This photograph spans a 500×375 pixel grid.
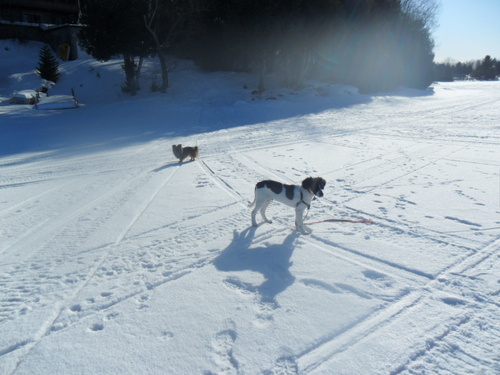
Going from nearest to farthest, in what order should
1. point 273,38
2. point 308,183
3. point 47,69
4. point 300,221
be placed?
point 308,183
point 300,221
point 273,38
point 47,69

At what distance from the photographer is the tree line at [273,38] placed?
890 inches

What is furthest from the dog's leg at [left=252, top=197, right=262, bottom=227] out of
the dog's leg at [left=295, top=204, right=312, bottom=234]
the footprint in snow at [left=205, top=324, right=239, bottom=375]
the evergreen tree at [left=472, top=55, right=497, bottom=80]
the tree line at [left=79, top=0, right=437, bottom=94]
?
the evergreen tree at [left=472, top=55, right=497, bottom=80]

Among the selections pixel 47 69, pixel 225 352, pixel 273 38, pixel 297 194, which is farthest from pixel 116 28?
pixel 225 352

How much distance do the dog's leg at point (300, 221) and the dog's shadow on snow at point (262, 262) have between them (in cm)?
12

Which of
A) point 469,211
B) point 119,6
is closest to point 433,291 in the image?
point 469,211

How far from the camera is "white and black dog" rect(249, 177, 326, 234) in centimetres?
529

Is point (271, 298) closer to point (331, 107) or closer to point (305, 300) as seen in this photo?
point (305, 300)

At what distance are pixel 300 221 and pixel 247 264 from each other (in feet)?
4.30

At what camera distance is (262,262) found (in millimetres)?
4641

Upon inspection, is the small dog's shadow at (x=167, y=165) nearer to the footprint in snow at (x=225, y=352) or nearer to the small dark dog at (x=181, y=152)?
the small dark dog at (x=181, y=152)

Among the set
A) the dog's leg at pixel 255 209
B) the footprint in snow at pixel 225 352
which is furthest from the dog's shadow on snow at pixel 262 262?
the footprint in snow at pixel 225 352

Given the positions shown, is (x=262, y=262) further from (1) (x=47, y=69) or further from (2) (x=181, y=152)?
(1) (x=47, y=69)

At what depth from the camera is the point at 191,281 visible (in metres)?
4.18

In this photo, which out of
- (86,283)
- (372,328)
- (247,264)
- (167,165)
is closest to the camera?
(372,328)
